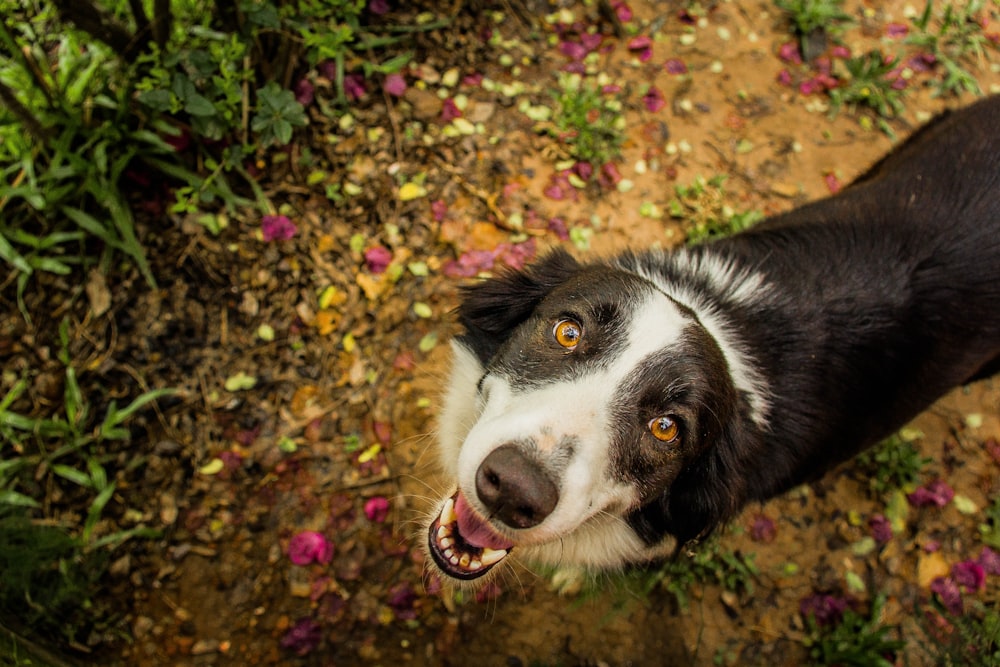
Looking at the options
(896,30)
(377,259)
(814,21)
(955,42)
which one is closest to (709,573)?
(377,259)

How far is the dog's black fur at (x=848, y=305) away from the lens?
2.80 meters

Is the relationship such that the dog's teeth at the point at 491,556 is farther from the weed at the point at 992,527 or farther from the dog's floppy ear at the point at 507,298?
the weed at the point at 992,527

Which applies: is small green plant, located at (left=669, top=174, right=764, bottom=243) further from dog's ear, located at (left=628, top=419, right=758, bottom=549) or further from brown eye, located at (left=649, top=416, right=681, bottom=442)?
brown eye, located at (left=649, top=416, right=681, bottom=442)

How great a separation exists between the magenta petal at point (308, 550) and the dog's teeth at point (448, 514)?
125 centimetres

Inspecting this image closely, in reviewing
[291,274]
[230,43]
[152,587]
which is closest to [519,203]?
[291,274]

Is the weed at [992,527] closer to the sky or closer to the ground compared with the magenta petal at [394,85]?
closer to the ground

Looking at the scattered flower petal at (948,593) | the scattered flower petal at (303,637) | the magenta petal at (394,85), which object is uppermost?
the magenta petal at (394,85)

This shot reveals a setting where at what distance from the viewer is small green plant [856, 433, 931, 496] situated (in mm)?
3978

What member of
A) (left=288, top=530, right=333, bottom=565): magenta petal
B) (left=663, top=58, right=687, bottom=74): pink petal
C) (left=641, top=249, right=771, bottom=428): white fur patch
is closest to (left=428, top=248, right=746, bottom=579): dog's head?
(left=641, top=249, right=771, bottom=428): white fur patch

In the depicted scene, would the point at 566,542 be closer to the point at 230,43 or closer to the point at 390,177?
the point at 390,177

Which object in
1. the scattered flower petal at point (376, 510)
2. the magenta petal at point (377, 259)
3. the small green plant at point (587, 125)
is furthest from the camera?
the small green plant at point (587, 125)

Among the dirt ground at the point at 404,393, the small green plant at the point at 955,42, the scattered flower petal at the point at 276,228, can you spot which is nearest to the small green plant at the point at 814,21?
the small green plant at the point at 955,42

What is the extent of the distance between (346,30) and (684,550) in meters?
3.44

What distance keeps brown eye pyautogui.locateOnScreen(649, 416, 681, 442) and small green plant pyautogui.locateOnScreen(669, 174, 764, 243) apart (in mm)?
2448
